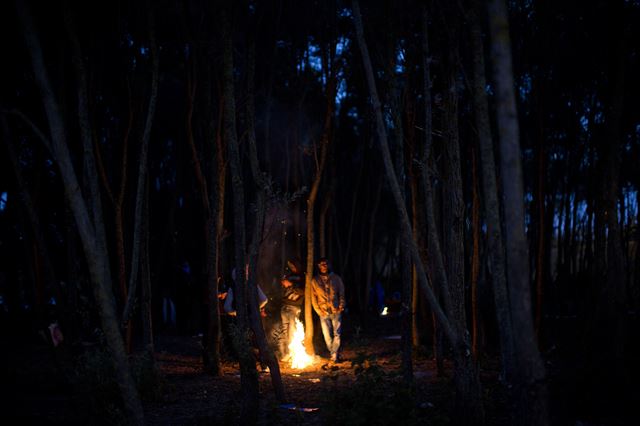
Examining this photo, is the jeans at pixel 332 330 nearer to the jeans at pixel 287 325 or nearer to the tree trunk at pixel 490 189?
the jeans at pixel 287 325

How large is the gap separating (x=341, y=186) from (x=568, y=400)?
1649cm

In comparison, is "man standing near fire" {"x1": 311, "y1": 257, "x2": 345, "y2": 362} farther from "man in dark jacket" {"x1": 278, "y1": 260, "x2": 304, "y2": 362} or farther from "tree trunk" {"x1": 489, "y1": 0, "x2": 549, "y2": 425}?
"tree trunk" {"x1": 489, "y1": 0, "x2": 549, "y2": 425}

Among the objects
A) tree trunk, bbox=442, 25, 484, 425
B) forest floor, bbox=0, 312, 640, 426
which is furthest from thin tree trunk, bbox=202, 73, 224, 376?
tree trunk, bbox=442, 25, 484, 425

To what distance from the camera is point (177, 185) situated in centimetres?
1902

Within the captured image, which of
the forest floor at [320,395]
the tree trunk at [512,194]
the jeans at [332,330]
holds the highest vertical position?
the tree trunk at [512,194]

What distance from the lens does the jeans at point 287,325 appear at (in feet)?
42.6

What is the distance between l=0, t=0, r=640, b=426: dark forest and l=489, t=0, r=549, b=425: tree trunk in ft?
0.06

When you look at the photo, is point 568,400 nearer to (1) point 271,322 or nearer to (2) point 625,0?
(1) point 271,322

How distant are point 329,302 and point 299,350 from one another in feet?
3.84

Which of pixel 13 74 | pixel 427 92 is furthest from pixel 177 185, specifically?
pixel 427 92

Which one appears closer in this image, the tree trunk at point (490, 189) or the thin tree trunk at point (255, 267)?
the tree trunk at point (490, 189)

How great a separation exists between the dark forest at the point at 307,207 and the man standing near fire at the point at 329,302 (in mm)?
43

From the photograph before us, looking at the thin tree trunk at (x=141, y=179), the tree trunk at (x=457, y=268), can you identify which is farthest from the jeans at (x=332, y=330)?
the tree trunk at (x=457, y=268)

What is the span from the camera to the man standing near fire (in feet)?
42.8
